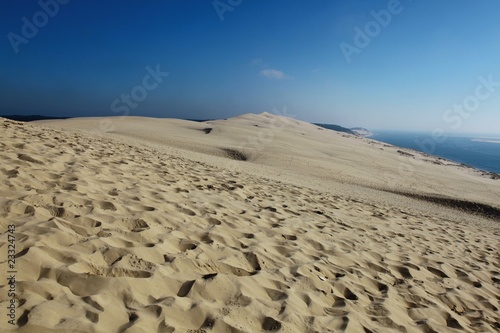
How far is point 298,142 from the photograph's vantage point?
1120 inches

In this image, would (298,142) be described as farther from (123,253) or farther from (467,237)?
(123,253)

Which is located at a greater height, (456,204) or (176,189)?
(176,189)

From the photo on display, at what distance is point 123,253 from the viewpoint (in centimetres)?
319

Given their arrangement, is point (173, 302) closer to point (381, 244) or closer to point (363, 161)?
point (381, 244)

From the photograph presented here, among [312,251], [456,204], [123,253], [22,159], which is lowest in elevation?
[456,204]

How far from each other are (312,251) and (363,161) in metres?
21.7

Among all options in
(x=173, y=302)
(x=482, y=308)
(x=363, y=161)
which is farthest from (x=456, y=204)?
(x=173, y=302)

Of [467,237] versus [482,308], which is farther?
[467,237]

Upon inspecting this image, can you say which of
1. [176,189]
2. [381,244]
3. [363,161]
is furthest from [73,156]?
[363,161]

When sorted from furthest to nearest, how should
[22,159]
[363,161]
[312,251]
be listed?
[363,161] → [22,159] → [312,251]

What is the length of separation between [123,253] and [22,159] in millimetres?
3588

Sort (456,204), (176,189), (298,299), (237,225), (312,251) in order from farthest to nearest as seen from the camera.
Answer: (456,204) → (176,189) → (237,225) → (312,251) → (298,299)

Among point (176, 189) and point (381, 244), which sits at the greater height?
point (176, 189)

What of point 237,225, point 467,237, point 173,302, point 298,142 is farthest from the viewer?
point 298,142
